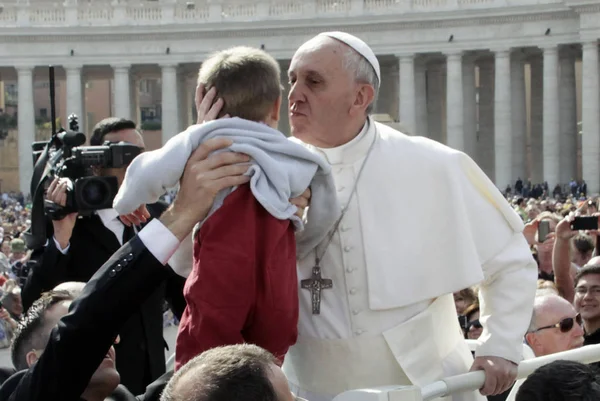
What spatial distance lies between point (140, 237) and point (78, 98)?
65898 mm

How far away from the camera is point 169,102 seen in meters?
68.6

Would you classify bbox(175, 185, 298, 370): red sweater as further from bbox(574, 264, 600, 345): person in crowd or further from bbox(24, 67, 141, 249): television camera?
bbox(574, 264, 600, 345): person in crowd

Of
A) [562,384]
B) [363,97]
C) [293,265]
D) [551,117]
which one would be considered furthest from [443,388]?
[551,117]

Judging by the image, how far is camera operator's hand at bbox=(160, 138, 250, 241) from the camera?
14.7ft

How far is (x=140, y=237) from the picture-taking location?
4.40m

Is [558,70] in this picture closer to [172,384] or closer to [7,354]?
[7,354]

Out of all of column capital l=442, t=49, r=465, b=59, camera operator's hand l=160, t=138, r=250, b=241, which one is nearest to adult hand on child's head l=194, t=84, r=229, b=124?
camera operator's hand l=160, t=138, r=250, b=241

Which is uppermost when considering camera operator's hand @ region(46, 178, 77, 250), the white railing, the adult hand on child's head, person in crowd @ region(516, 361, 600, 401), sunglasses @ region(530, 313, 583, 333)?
the white railing

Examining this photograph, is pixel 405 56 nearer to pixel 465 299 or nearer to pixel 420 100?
pixel 420 100

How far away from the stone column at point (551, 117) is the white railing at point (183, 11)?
8053mm

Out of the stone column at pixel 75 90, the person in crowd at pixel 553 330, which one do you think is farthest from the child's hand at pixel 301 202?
the stone column at pixel 75 90

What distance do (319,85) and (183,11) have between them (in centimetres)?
6563

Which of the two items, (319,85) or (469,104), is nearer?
(319,85)

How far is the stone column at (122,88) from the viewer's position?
224ft
